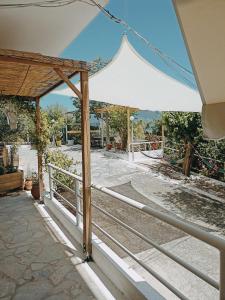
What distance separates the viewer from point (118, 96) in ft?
23.7

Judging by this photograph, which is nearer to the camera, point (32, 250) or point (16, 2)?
point (16, 2)

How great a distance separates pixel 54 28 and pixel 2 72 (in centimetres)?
101

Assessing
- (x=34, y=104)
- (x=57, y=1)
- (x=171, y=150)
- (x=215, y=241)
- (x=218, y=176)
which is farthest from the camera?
(x=171, y=150)

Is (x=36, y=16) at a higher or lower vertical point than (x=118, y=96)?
higher

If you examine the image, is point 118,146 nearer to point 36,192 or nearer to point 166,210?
point 166,210

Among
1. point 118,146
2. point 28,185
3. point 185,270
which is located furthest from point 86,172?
point 118,146

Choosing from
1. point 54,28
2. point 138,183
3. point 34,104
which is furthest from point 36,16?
point 138,183

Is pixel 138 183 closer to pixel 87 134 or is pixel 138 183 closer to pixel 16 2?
pixel 87 134

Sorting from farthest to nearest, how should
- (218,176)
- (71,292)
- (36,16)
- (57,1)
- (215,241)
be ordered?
1. (218,176)
2. (36,16)
3. (57,1)
4. (71,292)
5. (215,241)

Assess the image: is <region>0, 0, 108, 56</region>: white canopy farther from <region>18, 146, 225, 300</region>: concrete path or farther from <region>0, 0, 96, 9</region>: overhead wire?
<region>18, 146, 225, 300</region>: concrete path

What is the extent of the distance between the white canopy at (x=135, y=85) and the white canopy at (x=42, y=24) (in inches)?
69.4

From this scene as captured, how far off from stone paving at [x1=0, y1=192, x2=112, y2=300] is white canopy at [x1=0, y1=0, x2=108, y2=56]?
3234 mm

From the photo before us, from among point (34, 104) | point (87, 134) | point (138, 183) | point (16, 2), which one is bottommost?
point (138, 183)

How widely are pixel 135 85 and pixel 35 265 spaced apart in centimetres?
490
